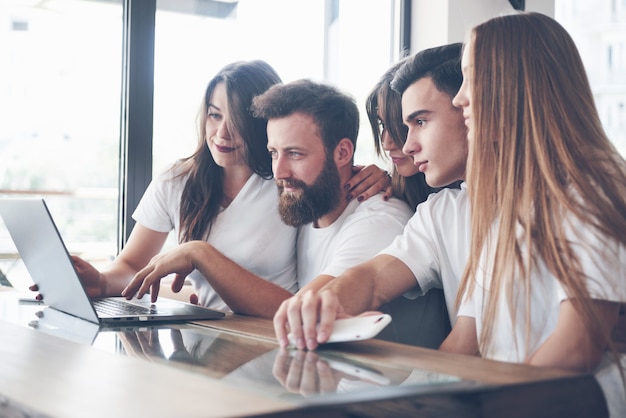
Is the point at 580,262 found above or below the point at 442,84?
below

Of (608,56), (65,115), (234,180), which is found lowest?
(234,180)

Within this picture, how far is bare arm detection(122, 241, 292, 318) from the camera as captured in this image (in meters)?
1.64

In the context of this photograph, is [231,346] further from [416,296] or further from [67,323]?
[416,296]

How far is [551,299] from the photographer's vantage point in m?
1.24

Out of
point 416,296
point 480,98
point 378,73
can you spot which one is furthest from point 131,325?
point 378,73

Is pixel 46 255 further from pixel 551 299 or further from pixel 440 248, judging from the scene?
pixel 551 299

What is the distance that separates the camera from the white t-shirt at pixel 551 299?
111 centimetres

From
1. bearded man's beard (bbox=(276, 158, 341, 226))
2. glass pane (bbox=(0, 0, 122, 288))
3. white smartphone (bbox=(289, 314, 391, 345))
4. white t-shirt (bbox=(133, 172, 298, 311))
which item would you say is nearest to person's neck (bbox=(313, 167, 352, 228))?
bearded man's beard (bbox=(276, 158, 341, 226))

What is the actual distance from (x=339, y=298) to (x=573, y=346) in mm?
468

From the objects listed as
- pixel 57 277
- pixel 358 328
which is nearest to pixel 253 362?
pixel 358 328

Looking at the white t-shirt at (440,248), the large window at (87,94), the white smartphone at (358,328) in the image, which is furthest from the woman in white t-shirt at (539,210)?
the large window at (87,94)

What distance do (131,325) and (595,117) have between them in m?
0.89

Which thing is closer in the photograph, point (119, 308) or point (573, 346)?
point (573, 346)

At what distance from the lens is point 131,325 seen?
136cm
